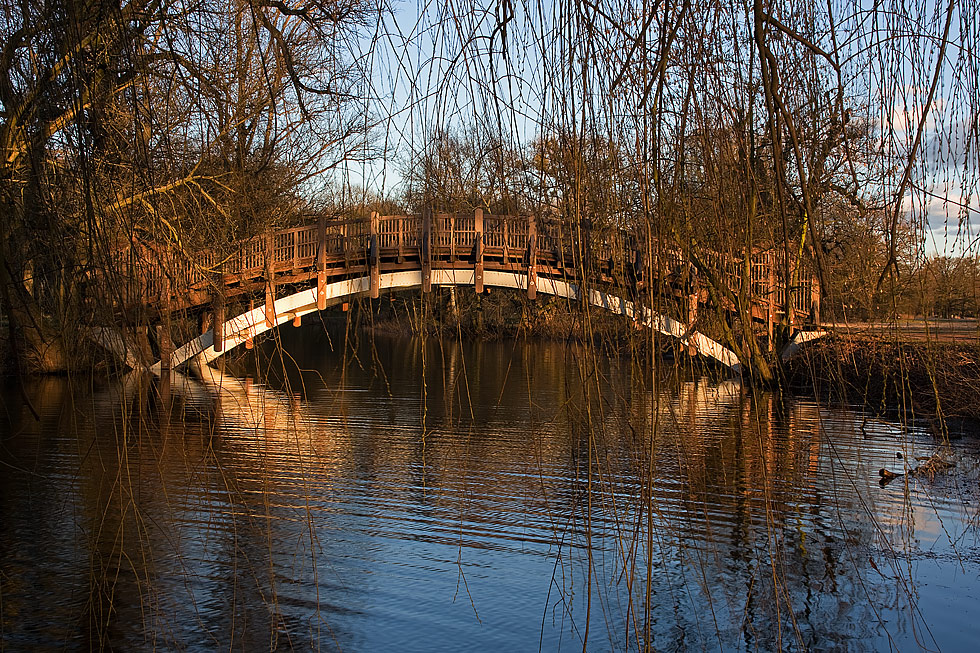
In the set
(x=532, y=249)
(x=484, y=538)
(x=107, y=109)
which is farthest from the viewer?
(x=484, y=538)

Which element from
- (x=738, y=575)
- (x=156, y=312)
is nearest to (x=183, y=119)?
(x=156, y=312)

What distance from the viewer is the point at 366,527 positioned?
7.20 meters

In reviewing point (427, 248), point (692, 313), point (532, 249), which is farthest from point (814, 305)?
point (427, 248)

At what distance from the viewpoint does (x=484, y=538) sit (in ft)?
22.7

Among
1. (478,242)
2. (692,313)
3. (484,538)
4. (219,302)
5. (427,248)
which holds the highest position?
(478,242)

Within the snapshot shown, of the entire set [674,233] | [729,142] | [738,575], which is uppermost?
[729,142]

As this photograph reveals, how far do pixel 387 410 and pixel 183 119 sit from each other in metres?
11.2

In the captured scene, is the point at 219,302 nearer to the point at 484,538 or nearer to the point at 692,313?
the point at 484,538

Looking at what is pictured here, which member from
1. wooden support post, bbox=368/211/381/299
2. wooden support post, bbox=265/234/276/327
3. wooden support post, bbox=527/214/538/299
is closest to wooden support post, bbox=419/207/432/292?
wooden support post, bbox=368/211/381/299

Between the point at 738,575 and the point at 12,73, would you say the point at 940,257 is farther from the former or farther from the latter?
the point at 738,575

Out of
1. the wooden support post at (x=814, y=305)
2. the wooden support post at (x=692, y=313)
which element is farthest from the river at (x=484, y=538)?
the wooden support post at (x=814, y=305)

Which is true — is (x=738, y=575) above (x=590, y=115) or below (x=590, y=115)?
below

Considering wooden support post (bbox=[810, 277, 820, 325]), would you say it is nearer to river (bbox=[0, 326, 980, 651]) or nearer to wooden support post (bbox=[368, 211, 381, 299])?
river (bbox=[0, 326, 980, 651])

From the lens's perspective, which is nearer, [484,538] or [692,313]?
[692,313]
